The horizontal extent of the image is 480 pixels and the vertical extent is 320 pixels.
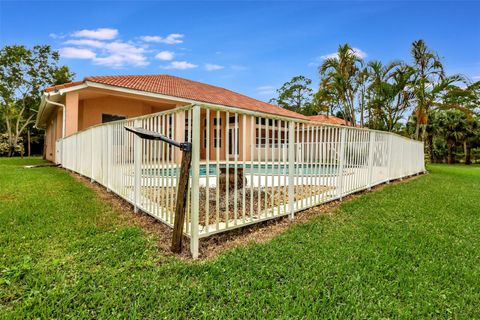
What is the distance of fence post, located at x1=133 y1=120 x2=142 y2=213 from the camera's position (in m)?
4.42

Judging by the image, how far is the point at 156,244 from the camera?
3.34m

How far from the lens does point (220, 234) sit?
3.72 m

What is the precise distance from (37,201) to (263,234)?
452 centimetres

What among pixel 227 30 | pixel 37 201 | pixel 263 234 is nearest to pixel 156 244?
pixel 263 234

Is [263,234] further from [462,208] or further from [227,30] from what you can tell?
[227,30]

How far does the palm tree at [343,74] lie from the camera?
14352 millimetres

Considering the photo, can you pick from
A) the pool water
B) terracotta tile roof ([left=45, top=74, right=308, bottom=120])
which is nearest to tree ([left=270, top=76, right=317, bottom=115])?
terracotta tile roof ([left=45, top=74, right=308, bottom=120])

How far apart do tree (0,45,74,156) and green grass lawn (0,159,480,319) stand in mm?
30168

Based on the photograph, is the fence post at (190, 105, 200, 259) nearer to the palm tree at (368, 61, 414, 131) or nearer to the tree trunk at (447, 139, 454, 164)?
the palm tree at (368, 61, 414, 131)

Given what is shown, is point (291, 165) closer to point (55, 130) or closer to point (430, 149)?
point (55, 130)

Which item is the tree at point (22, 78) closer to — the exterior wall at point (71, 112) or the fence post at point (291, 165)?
the exterior wall at point (71, 112)

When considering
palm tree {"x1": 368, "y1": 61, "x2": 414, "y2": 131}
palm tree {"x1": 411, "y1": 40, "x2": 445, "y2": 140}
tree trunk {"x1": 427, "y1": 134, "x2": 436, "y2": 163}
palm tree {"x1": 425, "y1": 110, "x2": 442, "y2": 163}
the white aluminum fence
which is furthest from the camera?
tree trunk {"x1": 427, "y1": 134, "x2": 436, "y2": 163}

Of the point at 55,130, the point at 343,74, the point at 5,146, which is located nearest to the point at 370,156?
the point at 343,74

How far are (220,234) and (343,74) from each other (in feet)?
44.7
